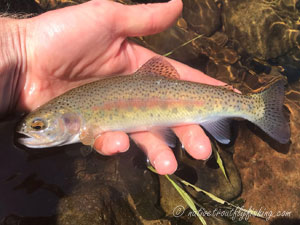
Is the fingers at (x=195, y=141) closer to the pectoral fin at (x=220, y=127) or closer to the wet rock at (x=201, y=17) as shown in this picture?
the pectoral fin at (x=220, y=127)

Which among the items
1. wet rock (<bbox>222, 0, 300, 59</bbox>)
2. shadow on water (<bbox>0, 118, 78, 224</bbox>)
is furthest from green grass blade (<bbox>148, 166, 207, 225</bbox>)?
wet rock (<bbox>222, 0, 300, 59</bbox>)

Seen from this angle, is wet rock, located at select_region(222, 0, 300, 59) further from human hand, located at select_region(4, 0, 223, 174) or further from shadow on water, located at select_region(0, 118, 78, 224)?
shadow on water, located at select_region(0, 118, 78, 224)

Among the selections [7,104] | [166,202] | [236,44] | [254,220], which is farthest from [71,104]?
[236,44]

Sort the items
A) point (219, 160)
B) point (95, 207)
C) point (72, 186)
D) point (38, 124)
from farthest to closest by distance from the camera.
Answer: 1. point (219, 160)
2. point (72, 186)
3. point (38, 124)
4. point (95, 207)

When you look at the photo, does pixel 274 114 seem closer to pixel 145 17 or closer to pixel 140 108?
pixel 140 108

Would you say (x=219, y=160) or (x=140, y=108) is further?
(x=219, y=160)

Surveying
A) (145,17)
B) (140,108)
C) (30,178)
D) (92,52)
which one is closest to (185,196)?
(140,108)

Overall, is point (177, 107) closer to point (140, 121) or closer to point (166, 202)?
point (140, 121)
